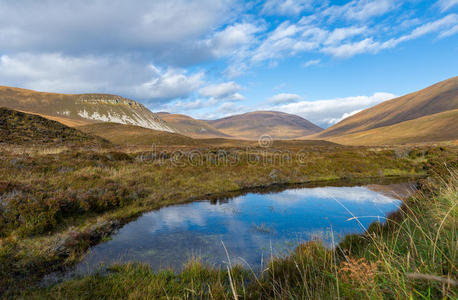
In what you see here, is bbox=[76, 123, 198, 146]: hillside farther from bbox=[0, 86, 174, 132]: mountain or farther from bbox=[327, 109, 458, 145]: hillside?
bbox=[327, 109, 458, 145]: hillside

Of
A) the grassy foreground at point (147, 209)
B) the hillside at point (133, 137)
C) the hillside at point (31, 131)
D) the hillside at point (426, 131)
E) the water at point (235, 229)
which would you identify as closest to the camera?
the grassy foreground at point (147, 209)

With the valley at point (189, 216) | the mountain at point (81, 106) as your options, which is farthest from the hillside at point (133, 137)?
the mountain at point (81, 106)

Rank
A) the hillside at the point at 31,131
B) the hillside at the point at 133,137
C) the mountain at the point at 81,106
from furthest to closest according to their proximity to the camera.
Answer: the mountain at the point at 81,106
the hillside at the point at 133,137
the hillside at the point at 31,131

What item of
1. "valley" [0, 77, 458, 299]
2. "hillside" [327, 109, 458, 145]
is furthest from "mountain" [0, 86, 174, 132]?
"hillside" [327, 109, 458, 145]

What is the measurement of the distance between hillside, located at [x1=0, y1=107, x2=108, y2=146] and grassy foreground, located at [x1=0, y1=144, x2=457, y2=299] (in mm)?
13691

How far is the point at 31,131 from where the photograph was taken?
102ft

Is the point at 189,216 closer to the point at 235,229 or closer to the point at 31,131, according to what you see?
the point at 235,229

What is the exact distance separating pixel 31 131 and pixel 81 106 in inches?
5917

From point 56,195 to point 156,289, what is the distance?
309 inches

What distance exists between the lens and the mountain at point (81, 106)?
474 feet

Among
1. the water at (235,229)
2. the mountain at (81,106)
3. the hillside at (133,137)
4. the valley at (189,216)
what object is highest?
the mountain at (81,106)

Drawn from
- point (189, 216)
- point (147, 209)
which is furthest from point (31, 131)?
point (189, 216)

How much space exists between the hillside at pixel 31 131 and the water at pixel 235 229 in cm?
2544

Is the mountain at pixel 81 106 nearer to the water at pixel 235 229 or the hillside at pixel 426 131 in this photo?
the hillside at pixel 426 131
